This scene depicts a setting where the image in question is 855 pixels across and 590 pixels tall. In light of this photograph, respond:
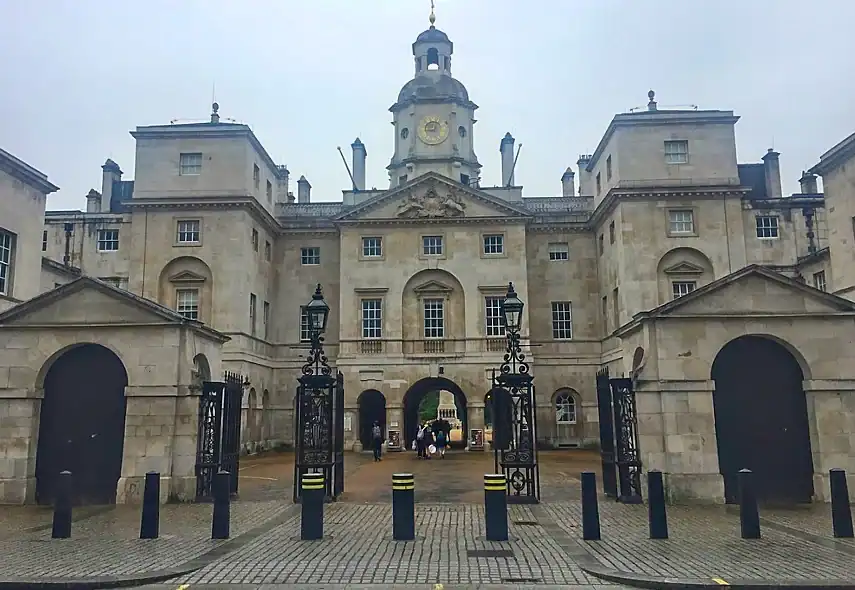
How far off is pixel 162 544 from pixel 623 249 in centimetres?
2844

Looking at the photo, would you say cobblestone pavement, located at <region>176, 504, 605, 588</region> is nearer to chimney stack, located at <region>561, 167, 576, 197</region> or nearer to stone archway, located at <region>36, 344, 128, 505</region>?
stone archway, located at <region>36, 344, 128, 505</region>

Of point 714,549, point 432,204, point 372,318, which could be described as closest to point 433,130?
point 432,204

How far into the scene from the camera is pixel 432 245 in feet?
132

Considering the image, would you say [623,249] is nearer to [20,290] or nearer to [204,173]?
[204,173]

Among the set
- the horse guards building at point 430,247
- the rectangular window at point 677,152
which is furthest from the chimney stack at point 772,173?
the rectangular window at point 677,152

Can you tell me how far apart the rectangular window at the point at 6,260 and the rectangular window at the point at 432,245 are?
2081cm

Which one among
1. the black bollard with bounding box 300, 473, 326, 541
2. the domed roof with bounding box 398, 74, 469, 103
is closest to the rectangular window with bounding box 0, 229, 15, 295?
the black bollard with bounding box 300, 473, 326, 541

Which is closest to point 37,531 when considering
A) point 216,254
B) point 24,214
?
point 24,214

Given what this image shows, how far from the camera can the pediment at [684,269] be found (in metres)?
36.1

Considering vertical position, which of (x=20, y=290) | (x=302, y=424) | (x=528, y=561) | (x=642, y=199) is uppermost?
(x=642, y=199)

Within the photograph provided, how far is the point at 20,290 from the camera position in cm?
2428

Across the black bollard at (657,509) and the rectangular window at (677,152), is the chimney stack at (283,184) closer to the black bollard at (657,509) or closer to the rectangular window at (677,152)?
the rectangular window at (677,152)

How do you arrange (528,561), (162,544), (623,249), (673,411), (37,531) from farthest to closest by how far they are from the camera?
(623,249), (673,411), (37,531), (162,544), (528,561)

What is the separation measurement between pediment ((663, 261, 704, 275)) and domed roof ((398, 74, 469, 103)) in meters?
19.9
